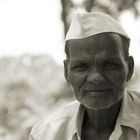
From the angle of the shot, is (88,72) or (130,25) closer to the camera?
(88,72)

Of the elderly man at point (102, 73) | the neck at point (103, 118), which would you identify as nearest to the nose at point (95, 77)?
the elderly man at point (102, 73)

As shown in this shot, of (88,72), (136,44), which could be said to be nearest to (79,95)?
(88,72)

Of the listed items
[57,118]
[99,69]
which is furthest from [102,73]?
[57,118]

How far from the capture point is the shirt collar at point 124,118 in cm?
121

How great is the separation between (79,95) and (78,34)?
16 cm

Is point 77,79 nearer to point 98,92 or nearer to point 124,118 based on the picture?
point 98,92

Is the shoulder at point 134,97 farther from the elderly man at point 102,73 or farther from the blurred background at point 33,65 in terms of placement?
the blurred background at point 33,65

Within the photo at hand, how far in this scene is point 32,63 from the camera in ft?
7.22

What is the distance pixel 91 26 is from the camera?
1154mm

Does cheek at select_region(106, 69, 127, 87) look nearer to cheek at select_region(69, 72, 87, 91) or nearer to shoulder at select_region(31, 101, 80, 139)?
cheek at select_region(69, 72, 87, 91)

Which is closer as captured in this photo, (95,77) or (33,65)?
(95,77)

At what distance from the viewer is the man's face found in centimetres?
114

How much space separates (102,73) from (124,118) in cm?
16

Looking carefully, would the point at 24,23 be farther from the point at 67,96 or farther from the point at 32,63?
the point at 67,96
